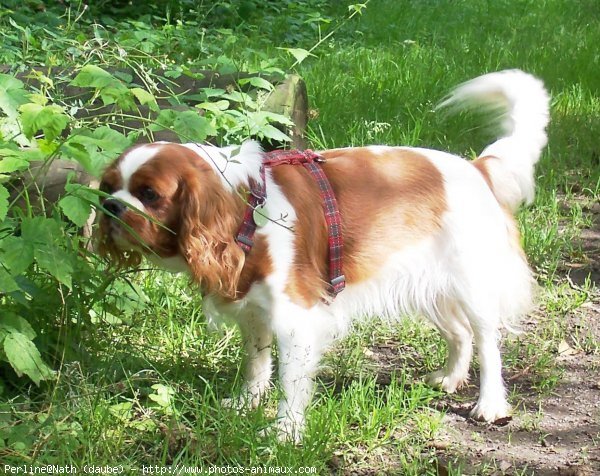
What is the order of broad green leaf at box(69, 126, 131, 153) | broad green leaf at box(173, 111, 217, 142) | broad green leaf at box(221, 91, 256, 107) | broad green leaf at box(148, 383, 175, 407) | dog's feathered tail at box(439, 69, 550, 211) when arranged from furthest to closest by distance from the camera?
1. broad green leaf at box(221, 91, 256, 107)
2. dog's feathered tail at box(439, 69, 550, 211)
3. broad green leaf at box(173, 111, 217, 142)
4. broad green leaf at box(148, 383, 175, 407)
5. broad green leaf at box(69, 126, 131, 153)

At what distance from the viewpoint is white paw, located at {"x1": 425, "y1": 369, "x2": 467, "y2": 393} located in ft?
11.1

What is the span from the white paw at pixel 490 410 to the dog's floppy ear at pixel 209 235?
1.04 m

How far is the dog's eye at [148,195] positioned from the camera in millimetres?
2666

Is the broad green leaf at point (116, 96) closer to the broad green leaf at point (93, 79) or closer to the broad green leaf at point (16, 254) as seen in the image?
the broad green leaf at point (93, 79)

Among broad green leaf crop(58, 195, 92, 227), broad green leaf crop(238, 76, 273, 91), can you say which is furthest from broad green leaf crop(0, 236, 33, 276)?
broad green leaf crop(238, 76, 273, 91)

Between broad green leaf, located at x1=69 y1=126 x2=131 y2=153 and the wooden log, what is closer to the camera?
broad green leaf, located at x1=69 y1=126 x2=131 y2=153

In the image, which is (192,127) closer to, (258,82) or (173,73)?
(258,82)

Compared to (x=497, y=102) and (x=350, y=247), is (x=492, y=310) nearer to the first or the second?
(x=350, y=247)

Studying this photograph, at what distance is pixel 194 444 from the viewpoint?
2.77m

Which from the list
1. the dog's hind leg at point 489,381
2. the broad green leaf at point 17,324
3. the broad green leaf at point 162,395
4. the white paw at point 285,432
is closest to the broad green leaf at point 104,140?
the broad green leaf at point 17,324

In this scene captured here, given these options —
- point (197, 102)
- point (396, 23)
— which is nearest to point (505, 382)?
→ point (197, 102)

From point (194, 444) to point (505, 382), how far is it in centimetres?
132

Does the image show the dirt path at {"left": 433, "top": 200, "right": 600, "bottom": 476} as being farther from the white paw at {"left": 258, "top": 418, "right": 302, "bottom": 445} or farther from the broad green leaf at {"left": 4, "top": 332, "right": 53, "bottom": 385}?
the broad green leaf at {"left": 4, "top": 332, "right": 53, "bottom": 385}

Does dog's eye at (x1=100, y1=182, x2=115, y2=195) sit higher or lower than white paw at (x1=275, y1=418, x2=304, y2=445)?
higher
